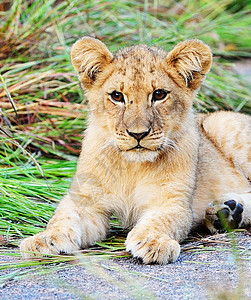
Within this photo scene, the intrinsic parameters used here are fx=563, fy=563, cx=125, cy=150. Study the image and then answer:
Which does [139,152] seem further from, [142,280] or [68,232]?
[142,280]

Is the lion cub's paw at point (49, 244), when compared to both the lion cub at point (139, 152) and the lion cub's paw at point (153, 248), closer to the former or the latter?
the lion cub at point (139, 152)

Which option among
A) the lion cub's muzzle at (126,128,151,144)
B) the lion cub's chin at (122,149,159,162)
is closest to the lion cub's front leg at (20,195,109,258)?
the lion cub's chin at (122,149,159,162)

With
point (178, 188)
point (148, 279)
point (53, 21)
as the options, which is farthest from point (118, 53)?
point (53, 21)

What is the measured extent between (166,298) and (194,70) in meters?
1.81

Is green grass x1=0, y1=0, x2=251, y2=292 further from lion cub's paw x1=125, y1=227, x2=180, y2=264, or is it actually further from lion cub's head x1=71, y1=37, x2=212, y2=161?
lion cub's head x1=71, y1=37, x2=212, y2=161

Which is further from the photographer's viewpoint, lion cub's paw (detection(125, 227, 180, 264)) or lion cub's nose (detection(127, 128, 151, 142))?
lion cub's nose (detection(127, 128, 151, 142))

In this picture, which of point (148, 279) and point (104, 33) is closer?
point (148, 279)

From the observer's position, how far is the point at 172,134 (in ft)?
12.0

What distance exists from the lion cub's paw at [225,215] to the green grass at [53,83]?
0.67 metres

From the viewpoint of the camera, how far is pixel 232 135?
4801 millimetres

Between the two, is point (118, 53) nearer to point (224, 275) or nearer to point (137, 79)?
point (137, 79)

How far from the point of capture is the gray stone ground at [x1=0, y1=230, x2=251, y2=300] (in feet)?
8.20

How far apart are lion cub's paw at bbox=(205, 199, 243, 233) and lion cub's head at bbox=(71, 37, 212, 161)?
0.58 meters

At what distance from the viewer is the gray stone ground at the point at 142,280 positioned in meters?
2.50
